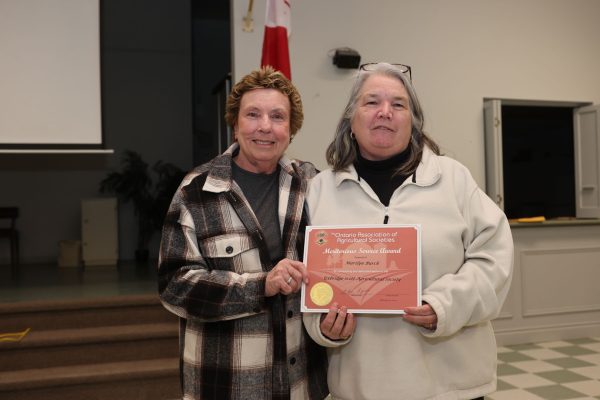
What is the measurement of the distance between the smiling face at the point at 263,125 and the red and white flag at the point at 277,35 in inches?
98.3

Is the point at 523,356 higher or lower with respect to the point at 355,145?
lower

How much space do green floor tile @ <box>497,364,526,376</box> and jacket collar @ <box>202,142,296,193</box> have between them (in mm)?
3133

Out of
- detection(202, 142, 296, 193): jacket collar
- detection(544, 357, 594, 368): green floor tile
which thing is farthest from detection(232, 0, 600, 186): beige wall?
detection(202, 142, 296, 193): jacket collar

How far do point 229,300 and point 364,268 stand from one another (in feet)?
1.24

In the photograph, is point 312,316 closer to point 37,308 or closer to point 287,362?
point 287,362

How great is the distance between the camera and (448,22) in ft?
17.2

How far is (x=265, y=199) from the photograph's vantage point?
65.3 inches

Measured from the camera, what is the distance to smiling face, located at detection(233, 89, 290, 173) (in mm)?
1623

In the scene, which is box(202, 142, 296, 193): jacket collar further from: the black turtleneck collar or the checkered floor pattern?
the checkered floor pattern

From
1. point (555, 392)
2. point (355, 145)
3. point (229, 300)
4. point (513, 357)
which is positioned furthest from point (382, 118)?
point (513, 357)

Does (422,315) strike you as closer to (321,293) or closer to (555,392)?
(321,293)

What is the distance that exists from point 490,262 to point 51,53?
13.2 feet

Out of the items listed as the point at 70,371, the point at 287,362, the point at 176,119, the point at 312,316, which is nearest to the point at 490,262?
the point at 312,316

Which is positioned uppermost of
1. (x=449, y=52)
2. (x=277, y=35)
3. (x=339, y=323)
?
(x=449, y=52)
